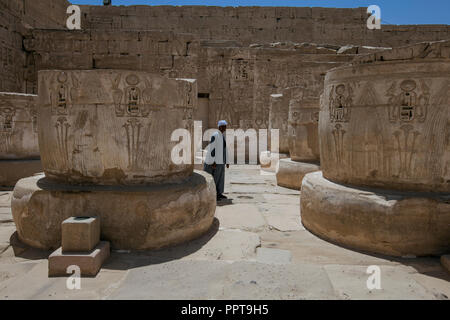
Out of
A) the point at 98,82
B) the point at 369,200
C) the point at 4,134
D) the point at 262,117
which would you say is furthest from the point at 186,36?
the point at 369,200

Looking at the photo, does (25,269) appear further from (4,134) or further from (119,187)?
(4,134)

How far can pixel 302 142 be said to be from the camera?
234 inches

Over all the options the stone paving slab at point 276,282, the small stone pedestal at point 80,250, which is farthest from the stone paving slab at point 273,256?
the small stone pedestal at point 80,250

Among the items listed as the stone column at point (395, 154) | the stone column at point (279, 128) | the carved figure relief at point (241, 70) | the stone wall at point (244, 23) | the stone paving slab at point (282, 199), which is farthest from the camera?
the stone wall at point (244, 23)

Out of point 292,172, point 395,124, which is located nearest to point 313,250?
point 395,124

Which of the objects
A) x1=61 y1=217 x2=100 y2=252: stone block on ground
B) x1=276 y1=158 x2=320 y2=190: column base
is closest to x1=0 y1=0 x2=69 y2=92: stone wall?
x1=276 y1=158 x2=320 y2=190: column base

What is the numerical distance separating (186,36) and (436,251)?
32.8ft

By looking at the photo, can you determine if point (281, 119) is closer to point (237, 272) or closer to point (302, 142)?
point (302, 142)

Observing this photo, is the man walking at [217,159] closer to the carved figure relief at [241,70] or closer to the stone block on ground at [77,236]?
the stone block on ground at [77,236]

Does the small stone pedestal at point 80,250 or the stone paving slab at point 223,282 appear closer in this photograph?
the stone paving slab at point 223,282

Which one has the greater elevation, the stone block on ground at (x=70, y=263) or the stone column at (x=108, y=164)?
the stone column at (x=108, y=164)

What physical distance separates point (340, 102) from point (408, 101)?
1.92 feet

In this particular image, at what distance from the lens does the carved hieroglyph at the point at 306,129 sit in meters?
5.85

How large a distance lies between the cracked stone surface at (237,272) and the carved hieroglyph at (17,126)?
9.14 feet
